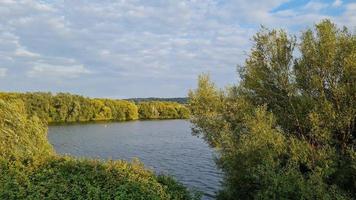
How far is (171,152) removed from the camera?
185ft

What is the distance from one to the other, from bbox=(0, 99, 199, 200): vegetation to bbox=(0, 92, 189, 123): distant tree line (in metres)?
89.5

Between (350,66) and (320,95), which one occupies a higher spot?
(350,66)

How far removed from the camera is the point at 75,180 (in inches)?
692

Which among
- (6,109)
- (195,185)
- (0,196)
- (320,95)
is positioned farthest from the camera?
(195,185)

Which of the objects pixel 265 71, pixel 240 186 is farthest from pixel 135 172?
pixel 265 71

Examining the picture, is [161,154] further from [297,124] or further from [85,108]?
[85,108]

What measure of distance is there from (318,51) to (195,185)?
1789 centimetres

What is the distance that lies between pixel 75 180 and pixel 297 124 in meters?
10.2

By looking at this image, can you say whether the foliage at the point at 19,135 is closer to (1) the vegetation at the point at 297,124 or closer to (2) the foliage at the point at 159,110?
(1) the vegetation at the point at 297,124

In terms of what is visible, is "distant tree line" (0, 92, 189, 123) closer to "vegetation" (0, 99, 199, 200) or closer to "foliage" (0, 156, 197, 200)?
"vegetation" (0, 99, 199, 200)

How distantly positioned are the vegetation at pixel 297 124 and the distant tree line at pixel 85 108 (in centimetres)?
9250

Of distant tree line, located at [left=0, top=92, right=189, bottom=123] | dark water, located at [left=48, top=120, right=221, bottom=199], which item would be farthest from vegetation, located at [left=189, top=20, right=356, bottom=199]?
distant tree line, located at [left=0, top=92, right=189, bottom=123]

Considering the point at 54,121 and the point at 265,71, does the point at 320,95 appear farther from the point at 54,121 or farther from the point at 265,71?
the point at 54,121

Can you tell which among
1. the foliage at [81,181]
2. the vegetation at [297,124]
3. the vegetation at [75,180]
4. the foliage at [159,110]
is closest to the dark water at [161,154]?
the vegetation at [297,124]
